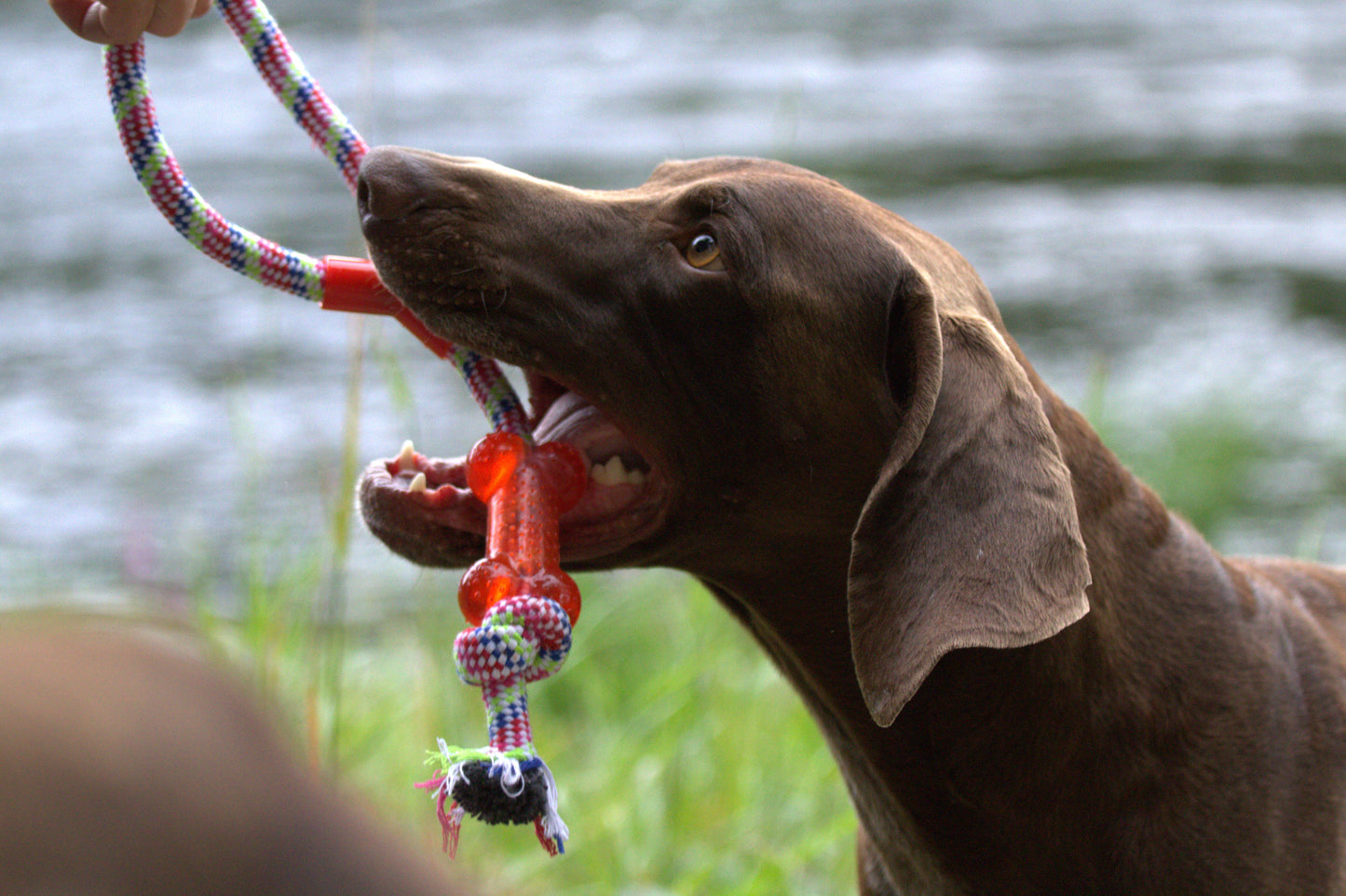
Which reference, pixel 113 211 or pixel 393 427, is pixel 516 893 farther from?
pixel 113 211

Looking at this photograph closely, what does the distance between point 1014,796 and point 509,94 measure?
10.9 metres

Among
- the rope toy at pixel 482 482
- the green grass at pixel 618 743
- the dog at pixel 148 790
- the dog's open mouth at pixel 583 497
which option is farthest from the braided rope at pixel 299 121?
the dog at pixel 148 790

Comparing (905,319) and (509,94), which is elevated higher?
(905,319)

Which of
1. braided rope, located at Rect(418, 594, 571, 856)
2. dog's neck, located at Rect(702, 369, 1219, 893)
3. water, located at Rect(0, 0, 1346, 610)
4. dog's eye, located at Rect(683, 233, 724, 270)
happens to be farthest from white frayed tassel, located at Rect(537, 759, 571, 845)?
→ water, located at Rect(0, 0, 1346, 610)

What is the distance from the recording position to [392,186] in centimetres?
236

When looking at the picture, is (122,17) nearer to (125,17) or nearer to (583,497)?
(125,17)

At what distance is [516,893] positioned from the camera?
3.46 metres

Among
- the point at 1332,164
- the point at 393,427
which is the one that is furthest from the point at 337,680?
the point at 1332,164

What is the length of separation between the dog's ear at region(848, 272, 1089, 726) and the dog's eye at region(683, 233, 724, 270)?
1.00 feet

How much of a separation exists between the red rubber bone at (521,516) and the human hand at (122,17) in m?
0.83

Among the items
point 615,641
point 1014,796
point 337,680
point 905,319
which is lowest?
point 615,641

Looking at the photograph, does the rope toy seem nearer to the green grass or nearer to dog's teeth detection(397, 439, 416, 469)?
dog's teeth detection(397, 439, 416, 469)

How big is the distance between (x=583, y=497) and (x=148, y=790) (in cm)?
182

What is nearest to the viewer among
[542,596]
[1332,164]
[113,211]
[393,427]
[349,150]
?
[542,596]
